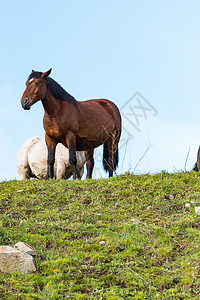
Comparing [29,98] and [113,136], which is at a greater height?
[29,98]

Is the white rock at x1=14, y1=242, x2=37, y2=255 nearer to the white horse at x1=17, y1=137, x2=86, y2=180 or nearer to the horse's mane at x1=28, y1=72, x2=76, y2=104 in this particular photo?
the horse's mane at x1=28, y1=72, x2=76, y2=104

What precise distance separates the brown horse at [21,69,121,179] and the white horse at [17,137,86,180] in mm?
1038

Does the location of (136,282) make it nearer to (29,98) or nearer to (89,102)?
(29,98)

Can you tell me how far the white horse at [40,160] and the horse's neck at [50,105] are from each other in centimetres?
233

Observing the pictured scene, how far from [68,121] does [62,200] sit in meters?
2.92

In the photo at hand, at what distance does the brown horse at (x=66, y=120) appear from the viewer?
34.2ft

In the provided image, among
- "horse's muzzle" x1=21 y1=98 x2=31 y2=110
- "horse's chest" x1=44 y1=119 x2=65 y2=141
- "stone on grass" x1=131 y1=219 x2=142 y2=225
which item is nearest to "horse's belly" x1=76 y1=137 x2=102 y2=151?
"horse's chest" x1=44 y1=119 x2=65 y2=141

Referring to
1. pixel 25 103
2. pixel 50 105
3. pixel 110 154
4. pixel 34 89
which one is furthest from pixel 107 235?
pixel 110 154

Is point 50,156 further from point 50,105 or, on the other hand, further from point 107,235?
point 107,235

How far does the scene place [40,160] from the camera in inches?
528

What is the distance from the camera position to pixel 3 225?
730 cm

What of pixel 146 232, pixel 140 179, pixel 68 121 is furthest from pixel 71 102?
pixel 146 232

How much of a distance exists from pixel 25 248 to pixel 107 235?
119 centimetres

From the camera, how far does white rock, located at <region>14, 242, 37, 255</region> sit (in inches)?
242
